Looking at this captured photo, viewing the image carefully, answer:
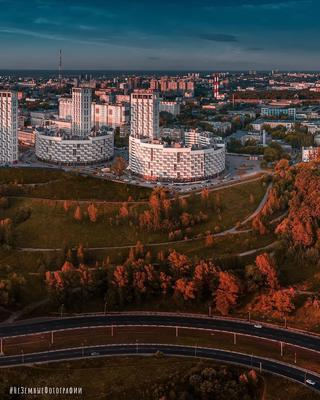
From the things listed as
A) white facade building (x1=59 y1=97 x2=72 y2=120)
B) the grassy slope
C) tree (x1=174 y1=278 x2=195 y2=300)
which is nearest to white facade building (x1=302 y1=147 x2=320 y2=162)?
the grassy slope

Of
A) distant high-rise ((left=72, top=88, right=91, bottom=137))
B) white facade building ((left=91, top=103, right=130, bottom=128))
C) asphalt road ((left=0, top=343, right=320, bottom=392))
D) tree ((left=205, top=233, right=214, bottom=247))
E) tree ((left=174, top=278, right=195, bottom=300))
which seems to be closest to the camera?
asphalt road ((left=0, top=343, right=320, bottom=392))

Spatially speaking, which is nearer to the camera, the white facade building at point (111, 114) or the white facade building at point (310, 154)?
the white facade building at point (310, 154)

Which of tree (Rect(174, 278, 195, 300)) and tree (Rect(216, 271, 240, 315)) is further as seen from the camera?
tree (Rect(174, 278, 195, 300))

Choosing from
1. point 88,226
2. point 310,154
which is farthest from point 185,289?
point 310,154

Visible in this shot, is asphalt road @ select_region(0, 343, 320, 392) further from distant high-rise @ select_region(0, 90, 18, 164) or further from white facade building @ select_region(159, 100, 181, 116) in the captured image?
white facade building @ select_region(159, 100, 181, 116)

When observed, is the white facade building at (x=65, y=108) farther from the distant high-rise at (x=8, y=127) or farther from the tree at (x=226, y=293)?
the tree at (x=226, y=293)

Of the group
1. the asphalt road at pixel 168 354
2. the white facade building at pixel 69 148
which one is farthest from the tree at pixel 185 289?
the white facade building at pixel 69 148

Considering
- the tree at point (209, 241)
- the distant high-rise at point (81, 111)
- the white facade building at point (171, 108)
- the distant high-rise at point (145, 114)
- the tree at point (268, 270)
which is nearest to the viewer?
the tree at point (268, 270)
